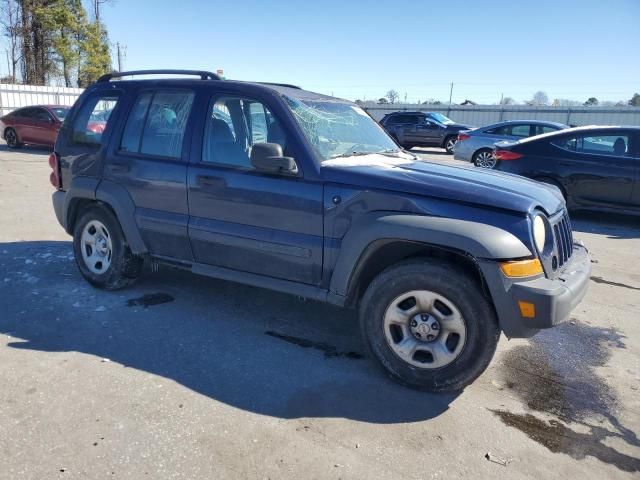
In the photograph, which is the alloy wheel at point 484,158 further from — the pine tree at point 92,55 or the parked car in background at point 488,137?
the pine tree at point 92,55

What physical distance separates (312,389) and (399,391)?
553 mm

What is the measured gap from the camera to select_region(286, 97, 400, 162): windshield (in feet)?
12.7

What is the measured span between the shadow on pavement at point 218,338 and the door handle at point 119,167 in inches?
44.4

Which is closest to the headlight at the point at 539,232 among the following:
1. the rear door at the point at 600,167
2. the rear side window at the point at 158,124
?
the rear side window at the point at 158,124

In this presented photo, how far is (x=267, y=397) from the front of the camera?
3221 millimetres

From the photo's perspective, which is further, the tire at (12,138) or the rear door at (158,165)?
the tire at (12,138)

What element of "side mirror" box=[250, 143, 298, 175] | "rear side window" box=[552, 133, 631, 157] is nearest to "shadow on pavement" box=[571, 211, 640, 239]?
"rear side window" box=[552, 133, 631, 157]

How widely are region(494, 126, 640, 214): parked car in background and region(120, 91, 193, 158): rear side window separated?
21.2 feet

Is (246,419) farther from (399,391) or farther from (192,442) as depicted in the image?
(399,391)

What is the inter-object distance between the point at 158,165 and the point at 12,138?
1615 centimetres

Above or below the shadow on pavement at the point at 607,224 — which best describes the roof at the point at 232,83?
above

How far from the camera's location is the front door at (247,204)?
12.0 ft

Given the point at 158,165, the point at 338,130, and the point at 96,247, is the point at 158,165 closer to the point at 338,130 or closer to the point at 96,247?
the point at 96,247

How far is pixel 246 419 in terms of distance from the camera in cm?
299
